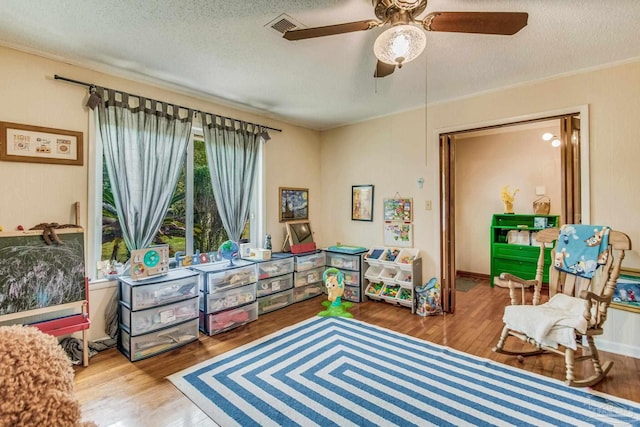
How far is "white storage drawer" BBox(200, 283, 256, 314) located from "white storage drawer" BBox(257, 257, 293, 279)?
0.87 feet

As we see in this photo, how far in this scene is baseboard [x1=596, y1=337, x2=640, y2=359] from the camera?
8.19ft

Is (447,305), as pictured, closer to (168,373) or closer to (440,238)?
(440,238)

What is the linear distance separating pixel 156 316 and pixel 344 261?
2.33 meters

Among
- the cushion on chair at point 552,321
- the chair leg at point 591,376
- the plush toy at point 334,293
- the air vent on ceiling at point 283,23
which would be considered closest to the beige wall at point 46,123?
the air vent on ceiling at point 283,23

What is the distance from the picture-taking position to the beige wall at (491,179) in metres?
4.57

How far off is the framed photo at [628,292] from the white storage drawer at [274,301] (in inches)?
124

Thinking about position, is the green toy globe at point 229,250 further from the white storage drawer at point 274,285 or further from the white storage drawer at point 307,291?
the white storage drawer at point 307,291

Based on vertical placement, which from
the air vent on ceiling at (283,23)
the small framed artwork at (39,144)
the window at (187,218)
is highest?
the air vent on ceiling at (283,23)

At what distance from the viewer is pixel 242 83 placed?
9.80 ft

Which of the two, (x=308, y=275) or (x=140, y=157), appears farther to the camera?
(x=308, y=275)

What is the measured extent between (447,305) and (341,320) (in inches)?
51.1

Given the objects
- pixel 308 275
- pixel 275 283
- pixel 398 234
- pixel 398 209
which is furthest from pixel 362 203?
pixel 275 283

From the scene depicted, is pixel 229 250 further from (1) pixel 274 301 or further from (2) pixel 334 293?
(2) pixel 334 293

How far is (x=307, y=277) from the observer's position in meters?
4.10
